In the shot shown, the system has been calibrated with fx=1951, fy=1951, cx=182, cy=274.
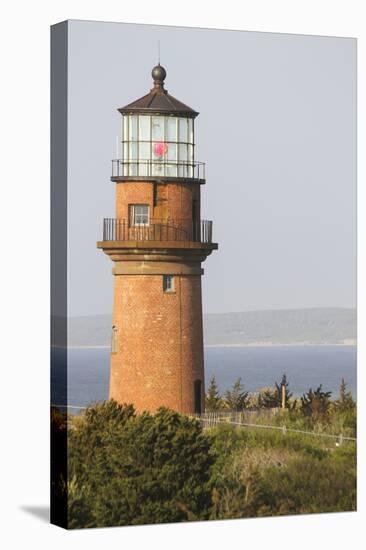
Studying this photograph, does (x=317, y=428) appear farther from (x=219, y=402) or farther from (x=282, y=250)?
(x=282, y=250)

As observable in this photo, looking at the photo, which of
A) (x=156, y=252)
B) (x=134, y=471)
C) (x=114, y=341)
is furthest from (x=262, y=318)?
(x=134, y=471)

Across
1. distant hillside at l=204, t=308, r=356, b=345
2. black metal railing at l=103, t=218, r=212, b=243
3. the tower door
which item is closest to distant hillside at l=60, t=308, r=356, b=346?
distant hillside at l=204, t=308, r=356, b=345

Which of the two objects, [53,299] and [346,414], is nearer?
Result: [53,299]

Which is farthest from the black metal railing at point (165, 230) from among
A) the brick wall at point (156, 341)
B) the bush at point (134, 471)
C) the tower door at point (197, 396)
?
the bush at point (134, 471)

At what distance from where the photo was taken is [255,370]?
6481 centimetres

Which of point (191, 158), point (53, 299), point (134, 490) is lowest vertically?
point (134, 490)

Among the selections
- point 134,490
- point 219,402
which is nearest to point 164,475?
point 134,490

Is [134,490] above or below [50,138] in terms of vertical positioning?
below

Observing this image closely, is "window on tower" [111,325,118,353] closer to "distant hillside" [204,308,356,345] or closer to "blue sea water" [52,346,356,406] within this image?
"blue sea water" [52,346,356,406]

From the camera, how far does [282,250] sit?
31.3m

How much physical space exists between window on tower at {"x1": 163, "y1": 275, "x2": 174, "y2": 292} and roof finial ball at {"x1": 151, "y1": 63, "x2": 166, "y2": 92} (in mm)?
2994

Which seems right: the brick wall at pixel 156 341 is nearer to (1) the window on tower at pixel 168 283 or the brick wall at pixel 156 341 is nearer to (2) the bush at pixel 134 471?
(1) the window on tower at pixel 168 283

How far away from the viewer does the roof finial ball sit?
27016mm

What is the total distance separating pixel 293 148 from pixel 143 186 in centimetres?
229
